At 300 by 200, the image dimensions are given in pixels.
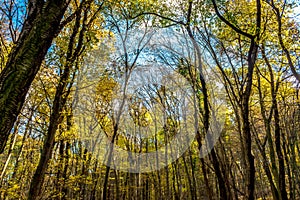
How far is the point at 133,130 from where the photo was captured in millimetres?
16578

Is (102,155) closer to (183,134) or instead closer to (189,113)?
(183,134)

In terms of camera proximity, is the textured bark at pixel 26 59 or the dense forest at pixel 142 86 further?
the dense forest at pixel 142 86

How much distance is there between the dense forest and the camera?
14.4ft

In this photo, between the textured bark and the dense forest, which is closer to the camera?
the textured bark

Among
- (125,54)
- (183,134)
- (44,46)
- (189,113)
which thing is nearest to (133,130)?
(183,134)

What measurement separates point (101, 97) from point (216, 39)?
20.2ft

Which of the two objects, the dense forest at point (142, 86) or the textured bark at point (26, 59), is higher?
the dense forest at point (142, 86)

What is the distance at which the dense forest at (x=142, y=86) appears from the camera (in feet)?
14.4

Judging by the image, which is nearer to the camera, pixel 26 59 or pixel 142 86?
pixel 26 59

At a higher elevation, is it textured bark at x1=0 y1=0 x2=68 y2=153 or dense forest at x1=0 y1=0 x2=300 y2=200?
dense forest at x1=0 y1=0 x2=300 y2=200

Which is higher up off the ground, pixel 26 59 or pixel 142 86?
pixel 142 86

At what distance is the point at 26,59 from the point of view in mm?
1762

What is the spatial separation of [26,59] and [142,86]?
1212cm

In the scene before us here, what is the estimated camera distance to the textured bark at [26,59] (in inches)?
64.5
